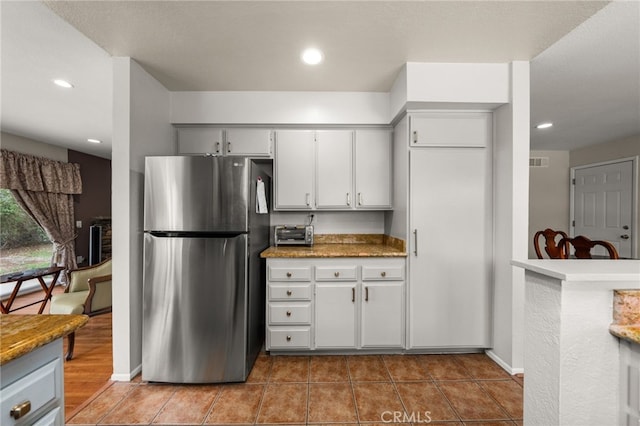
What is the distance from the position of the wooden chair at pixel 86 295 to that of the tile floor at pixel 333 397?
114cm

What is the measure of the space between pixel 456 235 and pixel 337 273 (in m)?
1.07

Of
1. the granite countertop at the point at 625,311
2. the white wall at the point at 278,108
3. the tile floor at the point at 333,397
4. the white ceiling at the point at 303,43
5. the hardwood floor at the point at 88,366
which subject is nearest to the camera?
the granite countertop at the point at 625,311

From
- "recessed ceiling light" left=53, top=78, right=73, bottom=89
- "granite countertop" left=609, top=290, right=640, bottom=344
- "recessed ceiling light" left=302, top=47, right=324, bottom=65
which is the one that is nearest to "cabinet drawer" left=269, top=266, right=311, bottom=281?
"recessed ceiling light" left=302, top=47, right=324, bottom=65

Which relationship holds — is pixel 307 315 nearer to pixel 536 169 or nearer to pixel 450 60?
pixel 450 60

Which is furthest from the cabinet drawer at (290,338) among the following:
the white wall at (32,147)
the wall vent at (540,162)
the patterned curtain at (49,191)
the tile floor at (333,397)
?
the wall vent at (540,162)

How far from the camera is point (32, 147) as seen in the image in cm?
427

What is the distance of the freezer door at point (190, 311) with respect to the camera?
2.01 m

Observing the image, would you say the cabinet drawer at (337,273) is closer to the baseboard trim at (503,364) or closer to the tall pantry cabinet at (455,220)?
the tall pantry cabinet at (455,220)

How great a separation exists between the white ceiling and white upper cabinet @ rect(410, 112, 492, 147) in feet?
1.40

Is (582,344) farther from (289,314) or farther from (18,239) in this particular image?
(18,239)

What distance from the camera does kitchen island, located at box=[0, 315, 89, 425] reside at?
710 millimetres

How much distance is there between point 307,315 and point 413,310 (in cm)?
91

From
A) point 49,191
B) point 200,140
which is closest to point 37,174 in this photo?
point 49,191

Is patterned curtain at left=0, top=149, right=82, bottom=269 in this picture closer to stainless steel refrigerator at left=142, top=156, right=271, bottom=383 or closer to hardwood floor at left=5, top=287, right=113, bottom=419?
hardwood floor at left=5, top=287, right=113, bottom=419
